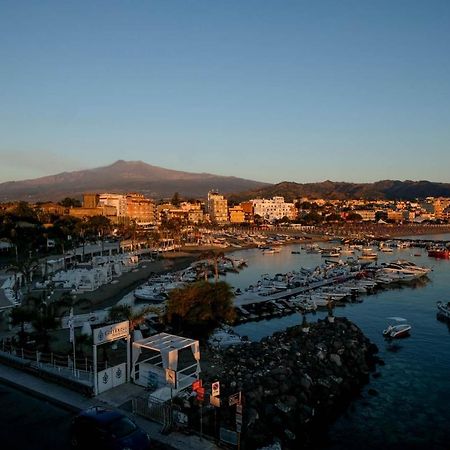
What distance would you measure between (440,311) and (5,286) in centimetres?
2395

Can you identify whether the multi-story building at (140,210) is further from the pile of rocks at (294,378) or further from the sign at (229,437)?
the sign at (229,437)

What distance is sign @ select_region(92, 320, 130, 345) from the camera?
11094 mm

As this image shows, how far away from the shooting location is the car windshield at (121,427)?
8.27 m

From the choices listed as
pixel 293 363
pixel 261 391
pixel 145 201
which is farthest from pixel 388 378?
pixel 145 201

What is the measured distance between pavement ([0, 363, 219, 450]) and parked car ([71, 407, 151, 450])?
1.86 ft

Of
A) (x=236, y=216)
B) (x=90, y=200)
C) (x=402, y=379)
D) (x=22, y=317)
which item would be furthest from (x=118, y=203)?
(x=402, y=379)

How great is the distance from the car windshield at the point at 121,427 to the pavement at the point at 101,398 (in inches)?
25.1

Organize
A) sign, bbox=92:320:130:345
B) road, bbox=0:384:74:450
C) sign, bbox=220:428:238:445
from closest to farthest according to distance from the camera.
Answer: sign, bbox=220:428:238:445 → road, bbox=0:384:74:450 → sign, bbox=92:320:130:345

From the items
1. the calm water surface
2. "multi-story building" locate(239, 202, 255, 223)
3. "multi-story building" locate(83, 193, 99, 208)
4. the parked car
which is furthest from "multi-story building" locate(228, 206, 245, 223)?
the parked car

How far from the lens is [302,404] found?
1325 centimetres

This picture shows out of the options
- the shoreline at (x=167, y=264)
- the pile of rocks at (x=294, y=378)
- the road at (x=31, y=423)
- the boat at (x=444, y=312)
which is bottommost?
the shoreline at (x=167, y=264)

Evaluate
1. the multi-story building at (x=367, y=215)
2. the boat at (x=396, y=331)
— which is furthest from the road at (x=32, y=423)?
the multi-story building at (x=367, y=215)

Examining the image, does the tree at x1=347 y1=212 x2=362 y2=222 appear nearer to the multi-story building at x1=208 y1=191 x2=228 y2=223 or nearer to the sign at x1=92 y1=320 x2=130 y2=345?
the multi-story building at x1=208 y1=191 x2=228 y2=223

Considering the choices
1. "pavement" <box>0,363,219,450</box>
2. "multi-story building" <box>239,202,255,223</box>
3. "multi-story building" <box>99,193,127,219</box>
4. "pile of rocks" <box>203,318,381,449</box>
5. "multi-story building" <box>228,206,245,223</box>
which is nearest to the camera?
"pavement" <box>0,363,219,450</box>
